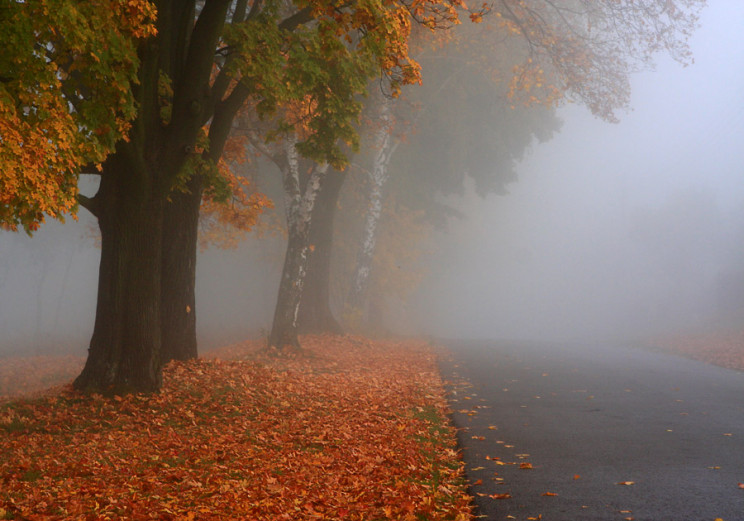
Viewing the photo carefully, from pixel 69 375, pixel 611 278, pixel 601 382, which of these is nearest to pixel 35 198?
pixel 601 382

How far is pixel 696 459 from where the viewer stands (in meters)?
6.30

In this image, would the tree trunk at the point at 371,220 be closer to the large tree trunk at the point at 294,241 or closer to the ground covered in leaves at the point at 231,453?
the large tree trunk at the point at 294,241

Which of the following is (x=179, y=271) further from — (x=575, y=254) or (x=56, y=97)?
(x=575, y=254)

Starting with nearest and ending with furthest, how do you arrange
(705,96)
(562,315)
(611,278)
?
(562,315) < (611,278) < (705,96)

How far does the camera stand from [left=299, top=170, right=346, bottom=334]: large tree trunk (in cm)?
2045

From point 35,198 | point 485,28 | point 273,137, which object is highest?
point 485,28

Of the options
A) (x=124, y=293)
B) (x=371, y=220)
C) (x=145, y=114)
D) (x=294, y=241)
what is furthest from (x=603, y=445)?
(x=371, y=220)

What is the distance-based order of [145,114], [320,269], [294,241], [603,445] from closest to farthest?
[603,445] < [145,114] < [294,241] < [320,269]

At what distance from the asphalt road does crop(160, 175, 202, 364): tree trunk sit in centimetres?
509

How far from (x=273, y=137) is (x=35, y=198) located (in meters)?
5.04

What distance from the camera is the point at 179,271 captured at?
1052cm

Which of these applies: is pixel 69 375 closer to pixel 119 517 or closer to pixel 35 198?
pixel 35 198

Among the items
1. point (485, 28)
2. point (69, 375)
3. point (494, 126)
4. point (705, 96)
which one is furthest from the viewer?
point (705, 96)

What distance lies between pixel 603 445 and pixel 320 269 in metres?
14.6
